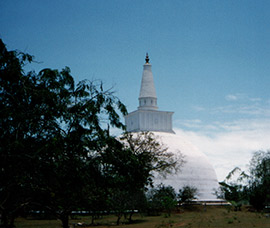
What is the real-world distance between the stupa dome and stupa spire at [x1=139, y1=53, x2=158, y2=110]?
16.0 ft

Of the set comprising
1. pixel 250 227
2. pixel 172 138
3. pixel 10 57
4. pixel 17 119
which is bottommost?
pixel 250 227

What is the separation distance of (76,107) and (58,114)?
832 millimetres

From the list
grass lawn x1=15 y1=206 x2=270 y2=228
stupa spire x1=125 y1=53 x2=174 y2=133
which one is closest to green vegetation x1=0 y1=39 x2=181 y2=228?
grass lawn x1=15 y1=206 x2=270 y2=228

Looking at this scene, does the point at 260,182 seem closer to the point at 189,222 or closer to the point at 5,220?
the point at 189,222

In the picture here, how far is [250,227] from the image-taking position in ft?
75.0

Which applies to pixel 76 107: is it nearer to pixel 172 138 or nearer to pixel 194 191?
pixel 194 191

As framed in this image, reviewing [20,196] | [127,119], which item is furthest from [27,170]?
[127,119]

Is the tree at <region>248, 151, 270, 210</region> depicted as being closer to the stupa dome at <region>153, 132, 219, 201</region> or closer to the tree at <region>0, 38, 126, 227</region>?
the stupa dome at <region>153, 132, 219, 201</region>

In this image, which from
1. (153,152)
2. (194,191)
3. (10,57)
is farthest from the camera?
(194,191)

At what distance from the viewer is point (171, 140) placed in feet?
196

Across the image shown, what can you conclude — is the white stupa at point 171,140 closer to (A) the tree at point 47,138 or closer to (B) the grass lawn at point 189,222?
(B) the grass lawn at point 189,222

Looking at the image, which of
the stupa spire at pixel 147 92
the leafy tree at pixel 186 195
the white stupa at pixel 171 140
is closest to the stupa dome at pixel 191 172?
the white stupa at pixel 171 140

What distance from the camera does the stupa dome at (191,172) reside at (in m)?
54.0

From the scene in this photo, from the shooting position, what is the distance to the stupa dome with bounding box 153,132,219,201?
54.0 meters
